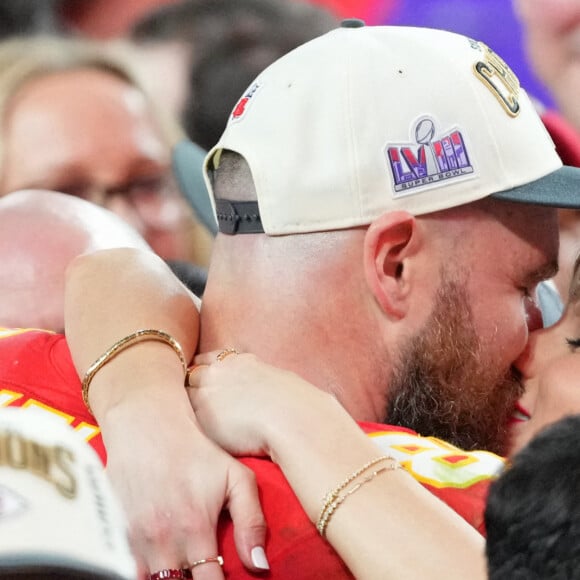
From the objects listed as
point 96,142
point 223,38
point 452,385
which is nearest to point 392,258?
point 452,385

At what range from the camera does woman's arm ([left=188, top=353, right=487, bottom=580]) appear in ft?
3.07

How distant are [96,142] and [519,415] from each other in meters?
1.82

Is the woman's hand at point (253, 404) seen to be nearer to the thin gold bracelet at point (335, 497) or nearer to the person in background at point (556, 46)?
the thin gold bracelet at point (335, 497)

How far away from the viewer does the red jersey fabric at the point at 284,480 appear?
40.3 inches

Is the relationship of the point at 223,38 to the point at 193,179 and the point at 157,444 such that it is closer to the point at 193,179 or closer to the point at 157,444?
the point at 193,179

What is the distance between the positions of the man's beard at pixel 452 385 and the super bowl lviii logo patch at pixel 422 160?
114 millimetres

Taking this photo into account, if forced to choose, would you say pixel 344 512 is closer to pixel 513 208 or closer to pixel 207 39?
pixel 513 208

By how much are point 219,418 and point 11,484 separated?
42cm

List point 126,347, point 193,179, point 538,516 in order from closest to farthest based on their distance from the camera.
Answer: point 538,516 < point 126,347 < point 193,179

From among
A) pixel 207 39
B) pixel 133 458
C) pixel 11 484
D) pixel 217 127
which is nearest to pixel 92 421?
pixel 133 458

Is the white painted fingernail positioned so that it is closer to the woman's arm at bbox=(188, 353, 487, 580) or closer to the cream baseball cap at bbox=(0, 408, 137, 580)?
the woman's arm at bbox=(188, 353, 487, 580)

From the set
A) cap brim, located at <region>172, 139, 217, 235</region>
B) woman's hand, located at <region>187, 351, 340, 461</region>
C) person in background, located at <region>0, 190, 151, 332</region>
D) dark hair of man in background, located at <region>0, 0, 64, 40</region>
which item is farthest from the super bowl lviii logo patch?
dark hair of man in background, located at <region>0, 0, 64, 40</region>

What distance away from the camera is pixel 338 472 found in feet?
3.30

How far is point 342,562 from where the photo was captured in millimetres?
1018
